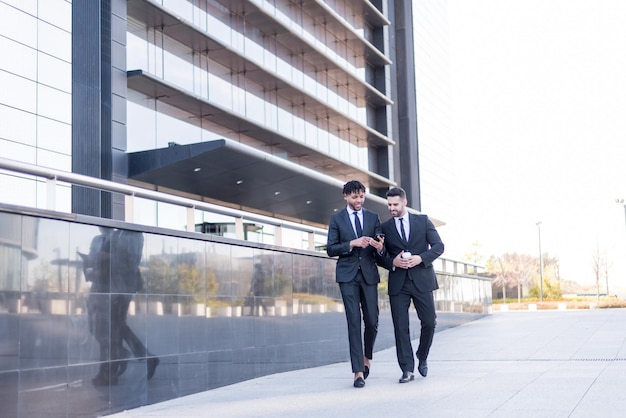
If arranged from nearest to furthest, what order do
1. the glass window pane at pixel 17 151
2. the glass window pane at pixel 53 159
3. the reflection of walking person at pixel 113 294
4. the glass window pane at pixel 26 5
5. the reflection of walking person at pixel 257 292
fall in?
1. the reflection of walking person at pixel 113 294
2. the reflection of walking person at pixel 257 292
3. the glass window pane at pixel 17 151
4. the glass window pane at pixel 26 5
5. the glass window pane at pixel 53 159

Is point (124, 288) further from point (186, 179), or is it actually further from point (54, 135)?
point (186, 179)

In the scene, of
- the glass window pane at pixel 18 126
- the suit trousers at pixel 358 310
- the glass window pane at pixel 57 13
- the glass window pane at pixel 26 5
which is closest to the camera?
the suit trousers at pixel 358 310

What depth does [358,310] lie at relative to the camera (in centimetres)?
790

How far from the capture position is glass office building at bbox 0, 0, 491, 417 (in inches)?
254

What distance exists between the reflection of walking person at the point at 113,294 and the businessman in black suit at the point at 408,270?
7.97ft

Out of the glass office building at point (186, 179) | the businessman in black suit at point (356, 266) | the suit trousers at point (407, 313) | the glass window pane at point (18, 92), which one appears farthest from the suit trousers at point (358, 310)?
the glass window pane at point (18, 92)

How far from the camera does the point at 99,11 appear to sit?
2439cm

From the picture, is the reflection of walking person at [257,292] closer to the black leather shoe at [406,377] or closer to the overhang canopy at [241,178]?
the black leather shoe at [406,377]

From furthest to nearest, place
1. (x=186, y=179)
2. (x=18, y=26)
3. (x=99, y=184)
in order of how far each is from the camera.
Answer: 1. (x=186, y=179)
2. (x=18, y=26)
3. (x=99, y=184)

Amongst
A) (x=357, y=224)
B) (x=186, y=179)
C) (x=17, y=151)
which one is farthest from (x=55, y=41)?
(x=357, y=224)

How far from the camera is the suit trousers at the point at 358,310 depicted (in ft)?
25.5

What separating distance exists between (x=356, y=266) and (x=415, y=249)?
69cm

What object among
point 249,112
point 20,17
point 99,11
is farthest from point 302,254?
point 249,112

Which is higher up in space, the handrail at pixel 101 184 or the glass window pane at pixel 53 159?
the glass window pane at pixel 53 159
